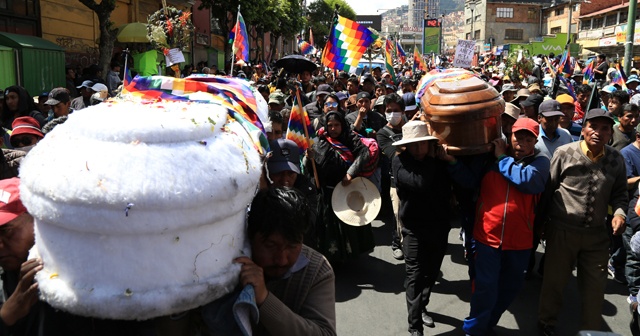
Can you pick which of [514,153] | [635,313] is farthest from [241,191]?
[635,313]

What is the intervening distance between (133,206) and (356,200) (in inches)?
162

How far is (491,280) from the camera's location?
3.97 m

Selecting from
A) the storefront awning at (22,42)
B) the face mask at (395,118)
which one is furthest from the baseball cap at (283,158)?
the storefront awning at (22,42)

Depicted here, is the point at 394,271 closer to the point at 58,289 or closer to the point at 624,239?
the point at 624,239

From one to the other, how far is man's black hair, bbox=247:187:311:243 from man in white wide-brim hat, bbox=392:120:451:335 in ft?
7.71

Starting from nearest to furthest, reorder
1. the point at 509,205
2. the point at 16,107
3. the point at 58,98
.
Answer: the point at 509,205, the point at 58,98, the point at 16,107

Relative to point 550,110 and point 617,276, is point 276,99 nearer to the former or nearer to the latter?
point 550,110

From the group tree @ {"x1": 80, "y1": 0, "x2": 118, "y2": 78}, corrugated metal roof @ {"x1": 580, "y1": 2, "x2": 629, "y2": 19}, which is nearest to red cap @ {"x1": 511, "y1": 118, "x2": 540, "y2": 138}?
tree @ {"x1": 80, "y1": 0, "x2": 118, "y2": 78}

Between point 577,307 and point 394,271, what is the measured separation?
6.03ft

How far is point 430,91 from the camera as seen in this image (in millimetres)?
3521

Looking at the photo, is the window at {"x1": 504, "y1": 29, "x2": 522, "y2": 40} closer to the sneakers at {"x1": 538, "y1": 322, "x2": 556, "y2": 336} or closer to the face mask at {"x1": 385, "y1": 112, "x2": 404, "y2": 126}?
the face mask at {"x1": 385, "y1": 112, "x2": 404, "y2": 126}

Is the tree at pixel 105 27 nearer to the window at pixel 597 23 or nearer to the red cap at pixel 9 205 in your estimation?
the red cap at pixel 9 205

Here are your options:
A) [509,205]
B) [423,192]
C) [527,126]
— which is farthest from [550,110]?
[423,192]

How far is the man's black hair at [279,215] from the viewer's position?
5.58ft
